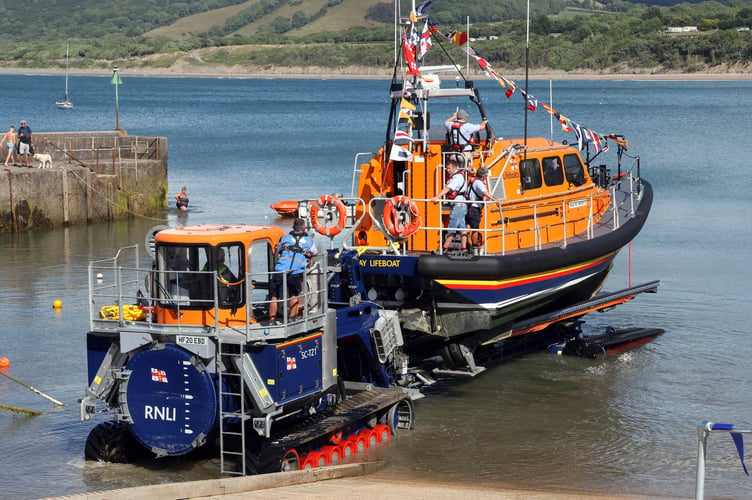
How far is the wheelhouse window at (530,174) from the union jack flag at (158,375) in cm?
662

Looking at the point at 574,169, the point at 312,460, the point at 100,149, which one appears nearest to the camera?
the point at 312,460

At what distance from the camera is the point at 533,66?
14788 centimetres

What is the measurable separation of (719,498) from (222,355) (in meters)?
5.25

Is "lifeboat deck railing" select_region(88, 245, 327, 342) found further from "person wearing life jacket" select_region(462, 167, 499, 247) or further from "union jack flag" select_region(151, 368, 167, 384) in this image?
"person wearing life jacket" select_region(462, 167, 499, 247)

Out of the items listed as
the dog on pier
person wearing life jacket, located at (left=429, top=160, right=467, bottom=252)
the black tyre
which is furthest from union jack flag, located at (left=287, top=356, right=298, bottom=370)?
the dog on pier

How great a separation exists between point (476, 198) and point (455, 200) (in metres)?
0.35

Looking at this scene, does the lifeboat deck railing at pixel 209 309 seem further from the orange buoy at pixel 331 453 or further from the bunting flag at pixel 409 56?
the bunting flag at pixel 409 56

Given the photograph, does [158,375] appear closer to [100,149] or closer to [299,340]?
[299,340]

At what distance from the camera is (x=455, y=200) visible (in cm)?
1387

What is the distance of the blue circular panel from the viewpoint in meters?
10.6

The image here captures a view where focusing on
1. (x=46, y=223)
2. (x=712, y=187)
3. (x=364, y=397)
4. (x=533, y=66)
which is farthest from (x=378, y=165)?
(x=533, y=66)

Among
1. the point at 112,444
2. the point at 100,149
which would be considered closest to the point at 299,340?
the point at 112,444

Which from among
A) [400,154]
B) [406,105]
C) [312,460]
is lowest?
[312,460]

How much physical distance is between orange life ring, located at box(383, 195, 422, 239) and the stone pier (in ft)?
56.4
